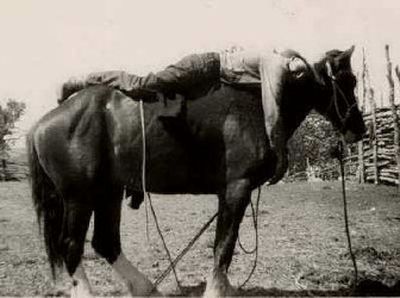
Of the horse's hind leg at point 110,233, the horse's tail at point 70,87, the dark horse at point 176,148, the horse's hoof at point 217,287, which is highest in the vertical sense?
the horse's tail at point 70,87

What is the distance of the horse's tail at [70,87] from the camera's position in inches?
205

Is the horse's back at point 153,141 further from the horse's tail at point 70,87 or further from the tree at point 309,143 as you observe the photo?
the tree at point 309,143

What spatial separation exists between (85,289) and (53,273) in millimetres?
374

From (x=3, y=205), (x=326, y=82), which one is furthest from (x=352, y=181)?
(x=326, y=82)

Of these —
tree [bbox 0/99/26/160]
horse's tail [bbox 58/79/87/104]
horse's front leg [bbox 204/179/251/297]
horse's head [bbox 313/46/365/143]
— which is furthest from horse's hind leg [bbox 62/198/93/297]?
A: tree [bbox 0/99/26/160]

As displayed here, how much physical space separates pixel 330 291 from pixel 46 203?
261cm

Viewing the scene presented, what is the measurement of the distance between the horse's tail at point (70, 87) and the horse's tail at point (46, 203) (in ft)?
1.42

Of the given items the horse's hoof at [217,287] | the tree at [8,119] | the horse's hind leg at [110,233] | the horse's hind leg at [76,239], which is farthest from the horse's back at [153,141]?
the tree at [8,119]

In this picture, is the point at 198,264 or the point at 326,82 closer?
the point at 326,82

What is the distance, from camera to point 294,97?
4832mm

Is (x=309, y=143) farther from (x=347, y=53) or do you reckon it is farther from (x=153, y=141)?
(x=153, y=141)

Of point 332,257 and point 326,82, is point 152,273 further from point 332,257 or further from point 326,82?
point 326,82

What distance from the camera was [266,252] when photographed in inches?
291

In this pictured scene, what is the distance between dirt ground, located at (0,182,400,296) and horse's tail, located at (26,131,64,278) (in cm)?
33
